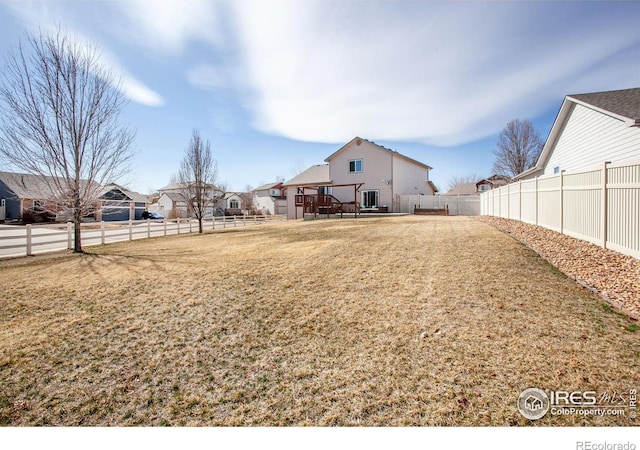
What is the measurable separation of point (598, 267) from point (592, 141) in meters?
10.6

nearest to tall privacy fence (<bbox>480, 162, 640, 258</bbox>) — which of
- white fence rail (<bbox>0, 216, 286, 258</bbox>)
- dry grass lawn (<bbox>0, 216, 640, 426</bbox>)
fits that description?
dry grass lawn (<bbox>0, 216, 640, 426</bbox>)

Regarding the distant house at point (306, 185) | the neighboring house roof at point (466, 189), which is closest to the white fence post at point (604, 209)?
the distant house at point (306, 185)

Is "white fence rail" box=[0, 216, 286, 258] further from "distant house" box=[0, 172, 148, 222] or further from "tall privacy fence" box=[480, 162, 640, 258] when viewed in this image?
"tall privacy fence" box=[480, 162, 640, 258]

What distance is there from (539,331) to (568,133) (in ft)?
53.1

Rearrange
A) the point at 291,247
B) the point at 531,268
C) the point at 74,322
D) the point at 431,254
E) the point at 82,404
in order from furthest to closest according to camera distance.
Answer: the point at 291,247, the point at 431,254, the point at 531,268, the point at 74,322, the point at 82,404

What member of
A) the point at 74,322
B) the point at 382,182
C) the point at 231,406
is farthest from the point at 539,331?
the point at 382,182

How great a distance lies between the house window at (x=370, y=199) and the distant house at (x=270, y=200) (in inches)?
1096

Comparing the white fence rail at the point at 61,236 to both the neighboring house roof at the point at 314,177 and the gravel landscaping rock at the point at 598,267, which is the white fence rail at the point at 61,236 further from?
the gravel landscaping rock at the point at 598,267

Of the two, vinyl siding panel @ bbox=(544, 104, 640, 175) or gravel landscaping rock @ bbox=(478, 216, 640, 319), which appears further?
vinyl siding panel @ bbox=(544, 104, 640, 175)

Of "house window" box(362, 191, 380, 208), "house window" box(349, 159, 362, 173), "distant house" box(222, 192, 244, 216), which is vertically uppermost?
"house window" box(349, 159, 362, 173)

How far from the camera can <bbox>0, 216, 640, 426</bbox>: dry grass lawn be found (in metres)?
2.48

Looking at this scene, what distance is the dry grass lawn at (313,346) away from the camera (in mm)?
2484
